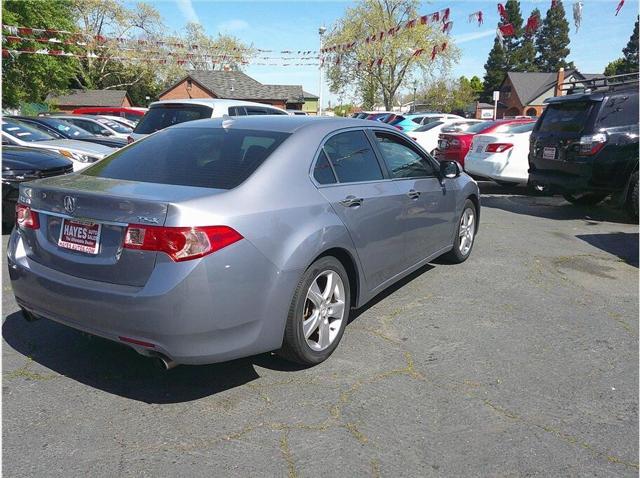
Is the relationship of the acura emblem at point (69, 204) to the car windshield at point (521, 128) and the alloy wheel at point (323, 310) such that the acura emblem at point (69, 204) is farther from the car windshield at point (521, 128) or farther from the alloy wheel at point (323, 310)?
the car windshield at point (521, 128)

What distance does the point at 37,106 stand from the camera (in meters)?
40.1

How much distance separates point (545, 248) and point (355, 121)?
354 centimetres

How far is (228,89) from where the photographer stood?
60375mm

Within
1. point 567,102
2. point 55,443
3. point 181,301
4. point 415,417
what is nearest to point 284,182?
point 181,301

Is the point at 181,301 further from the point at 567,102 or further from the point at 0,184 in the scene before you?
the point at 567,102

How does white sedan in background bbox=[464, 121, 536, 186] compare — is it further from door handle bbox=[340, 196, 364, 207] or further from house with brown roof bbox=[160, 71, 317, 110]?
house with brown roof bbox=[160, 71, 317, 110]

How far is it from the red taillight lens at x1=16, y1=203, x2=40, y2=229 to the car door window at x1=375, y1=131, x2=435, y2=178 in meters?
2.54

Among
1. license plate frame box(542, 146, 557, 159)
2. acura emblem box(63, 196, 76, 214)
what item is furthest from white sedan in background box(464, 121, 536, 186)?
acura emblem box(63, 196, 76, 214)

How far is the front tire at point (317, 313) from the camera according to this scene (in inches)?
122

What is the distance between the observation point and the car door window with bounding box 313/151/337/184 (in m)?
3.45

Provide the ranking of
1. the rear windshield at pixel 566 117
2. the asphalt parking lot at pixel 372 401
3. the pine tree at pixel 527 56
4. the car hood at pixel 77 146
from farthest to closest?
1. the pine tree at pixel 527 56
2. the car hood at pixel 77 146
3. the rear windshield at pixel 566 117
4. the asphalt parking lot at pixel 372 401

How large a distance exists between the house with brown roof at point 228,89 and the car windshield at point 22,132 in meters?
50.5

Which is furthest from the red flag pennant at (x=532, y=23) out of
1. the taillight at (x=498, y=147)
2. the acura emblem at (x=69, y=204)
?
the acura emblem at (x=69, y=204)

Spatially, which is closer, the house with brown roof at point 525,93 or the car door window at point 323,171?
the car door window at point 323,171
